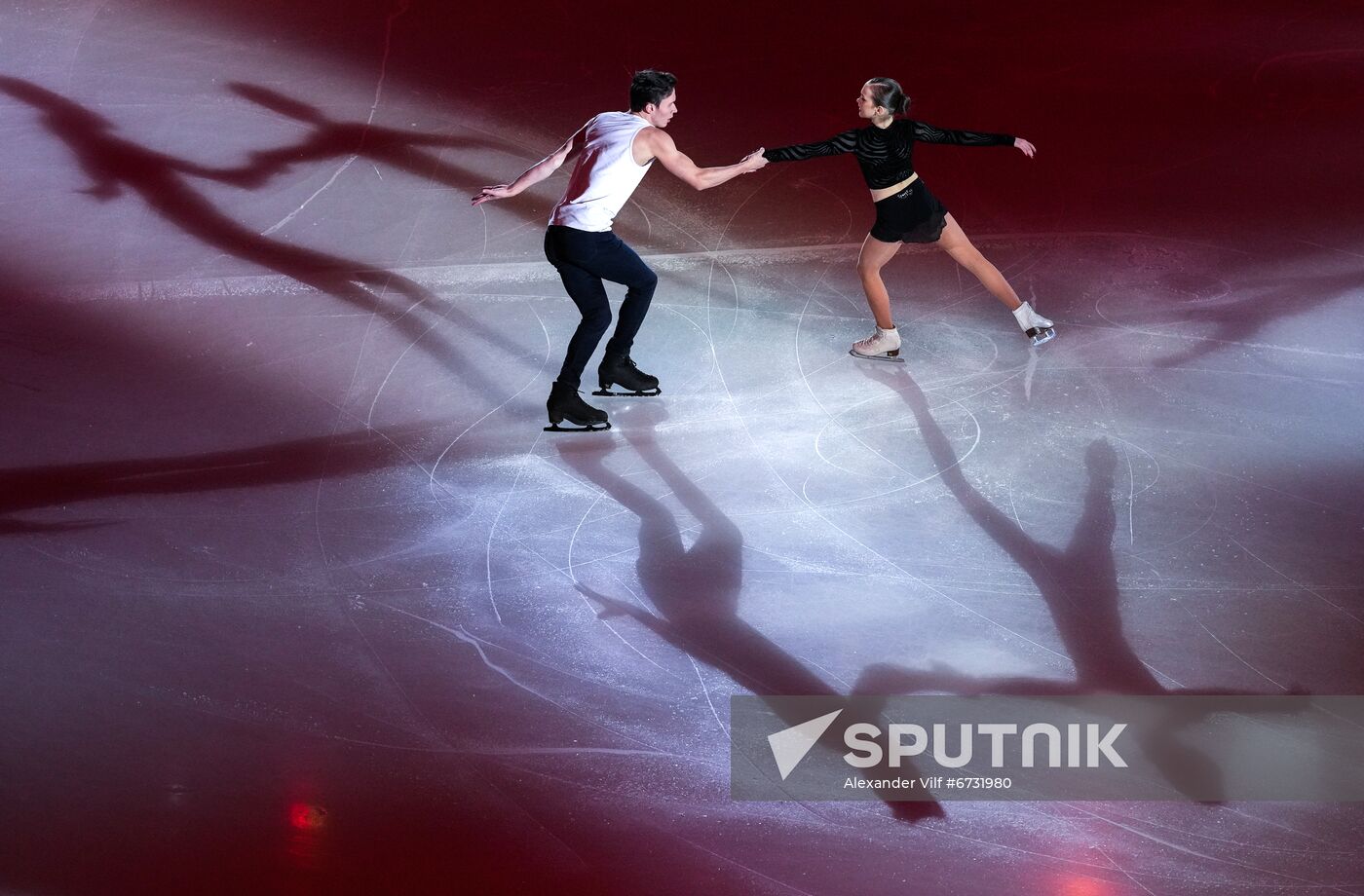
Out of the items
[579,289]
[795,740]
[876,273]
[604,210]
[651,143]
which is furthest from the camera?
[876,273]

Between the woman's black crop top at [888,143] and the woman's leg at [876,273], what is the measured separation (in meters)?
0.38

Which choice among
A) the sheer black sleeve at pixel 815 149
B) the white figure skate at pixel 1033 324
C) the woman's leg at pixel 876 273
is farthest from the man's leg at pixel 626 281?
the white figure skate at pixel 1033 324

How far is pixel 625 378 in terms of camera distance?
5.07 m

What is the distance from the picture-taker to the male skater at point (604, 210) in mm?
4512

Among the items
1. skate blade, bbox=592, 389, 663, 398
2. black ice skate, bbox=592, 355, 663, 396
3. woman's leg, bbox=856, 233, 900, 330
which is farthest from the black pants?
woman's leg, bbox=856, 233, 900, 330

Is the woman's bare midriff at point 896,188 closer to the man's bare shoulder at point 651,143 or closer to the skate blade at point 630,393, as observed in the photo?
the man's bare shoulder at point 651,143

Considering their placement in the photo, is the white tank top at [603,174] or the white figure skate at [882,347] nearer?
the white tank top at [603,174]

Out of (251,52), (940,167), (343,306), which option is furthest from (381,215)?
(940,167)

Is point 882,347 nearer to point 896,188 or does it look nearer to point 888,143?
point 896,188

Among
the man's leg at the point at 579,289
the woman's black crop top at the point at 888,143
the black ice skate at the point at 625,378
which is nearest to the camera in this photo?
the man's leg at the point at 579,289

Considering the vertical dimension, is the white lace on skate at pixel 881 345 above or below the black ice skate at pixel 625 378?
above

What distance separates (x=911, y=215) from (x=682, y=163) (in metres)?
1.11

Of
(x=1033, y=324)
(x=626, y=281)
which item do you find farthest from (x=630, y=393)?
(x=1033, y=324)

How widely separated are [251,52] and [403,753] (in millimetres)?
5791
